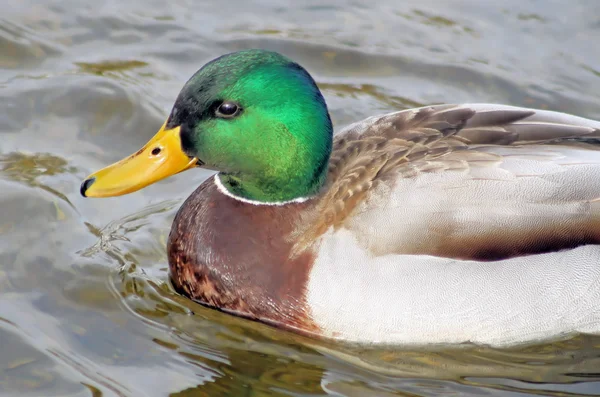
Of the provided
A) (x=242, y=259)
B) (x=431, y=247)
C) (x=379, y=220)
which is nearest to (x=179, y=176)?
(x=242, y=259)

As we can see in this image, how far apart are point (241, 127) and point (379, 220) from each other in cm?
90

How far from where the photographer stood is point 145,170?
534 cm

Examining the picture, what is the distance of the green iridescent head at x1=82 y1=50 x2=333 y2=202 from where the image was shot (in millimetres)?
5207

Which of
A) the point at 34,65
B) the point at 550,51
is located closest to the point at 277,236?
the point at 34,65

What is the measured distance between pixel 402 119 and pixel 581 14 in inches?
152

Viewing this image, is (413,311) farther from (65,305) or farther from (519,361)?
(65,305)

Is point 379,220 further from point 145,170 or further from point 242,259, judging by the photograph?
point 145,170

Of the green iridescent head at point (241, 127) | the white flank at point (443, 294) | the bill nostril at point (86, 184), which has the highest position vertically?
the green iridescent head at point (241, 127)

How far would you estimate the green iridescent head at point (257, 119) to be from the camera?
520 cm

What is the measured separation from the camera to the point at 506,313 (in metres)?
5.35

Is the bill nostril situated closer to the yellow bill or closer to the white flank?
the yellow bill

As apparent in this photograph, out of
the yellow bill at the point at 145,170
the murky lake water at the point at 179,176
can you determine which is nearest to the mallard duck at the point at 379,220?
the yellow bill at the point at 145,170

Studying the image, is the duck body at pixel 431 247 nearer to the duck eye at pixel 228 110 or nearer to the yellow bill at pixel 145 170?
the yellow bill at pixel 145 170

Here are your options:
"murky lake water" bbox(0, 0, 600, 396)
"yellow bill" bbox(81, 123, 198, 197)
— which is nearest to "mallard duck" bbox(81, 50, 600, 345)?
"yellow bill" bbox(81, 123, 198, 197)
